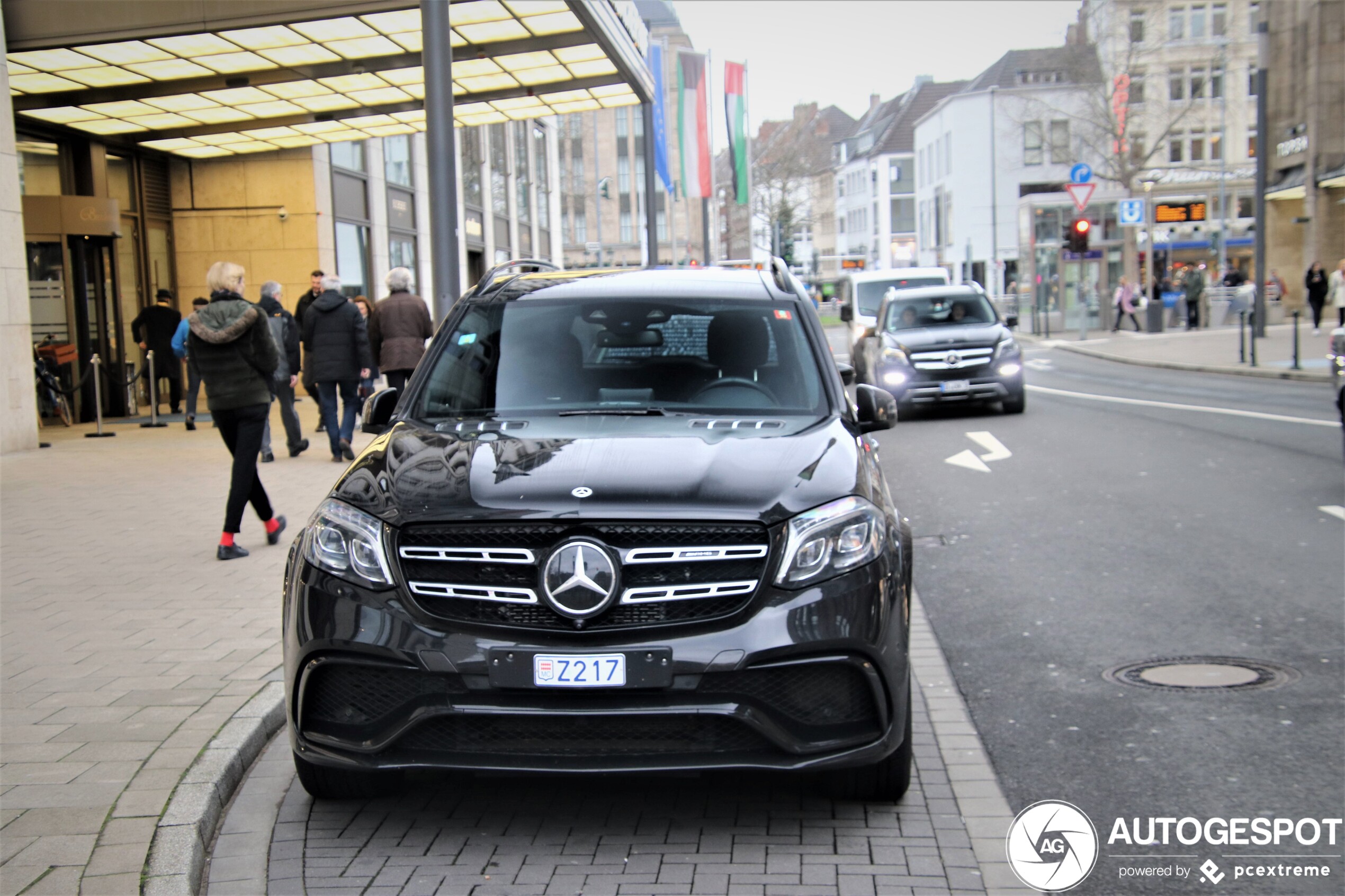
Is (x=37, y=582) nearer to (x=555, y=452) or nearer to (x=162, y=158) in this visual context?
(x=555, y=452)

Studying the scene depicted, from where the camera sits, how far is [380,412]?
18.1 feet

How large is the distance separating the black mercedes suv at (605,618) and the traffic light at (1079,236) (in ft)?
119

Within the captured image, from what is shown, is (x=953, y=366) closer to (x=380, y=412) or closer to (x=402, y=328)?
(x=402, y=328)

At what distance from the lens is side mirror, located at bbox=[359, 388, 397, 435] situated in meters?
5.43

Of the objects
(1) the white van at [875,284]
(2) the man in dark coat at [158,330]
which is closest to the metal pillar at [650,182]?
(1) the white van at [875,284]

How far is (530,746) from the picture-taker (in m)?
3.97

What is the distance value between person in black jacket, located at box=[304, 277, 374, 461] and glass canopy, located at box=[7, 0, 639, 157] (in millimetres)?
2948

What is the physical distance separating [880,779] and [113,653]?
3677mm

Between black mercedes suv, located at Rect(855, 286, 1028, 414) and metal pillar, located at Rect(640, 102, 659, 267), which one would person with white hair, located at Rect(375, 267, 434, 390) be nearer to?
black mercedes suv, located at Rect(855, 286, 1028, 414)

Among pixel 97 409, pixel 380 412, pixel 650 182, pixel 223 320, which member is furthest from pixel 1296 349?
pixel 380 412

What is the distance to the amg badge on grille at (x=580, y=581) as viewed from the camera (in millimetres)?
3873

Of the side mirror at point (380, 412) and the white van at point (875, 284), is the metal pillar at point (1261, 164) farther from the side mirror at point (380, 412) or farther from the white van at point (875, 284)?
the side mirror at point (380, 412)

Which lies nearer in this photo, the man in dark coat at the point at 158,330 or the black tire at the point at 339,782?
the black tire at the point at 339,782

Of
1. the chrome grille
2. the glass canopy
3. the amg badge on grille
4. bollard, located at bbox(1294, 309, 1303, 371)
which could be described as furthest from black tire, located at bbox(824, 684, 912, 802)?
bollard, located at bbox(1294, 309, 1303, 371)
